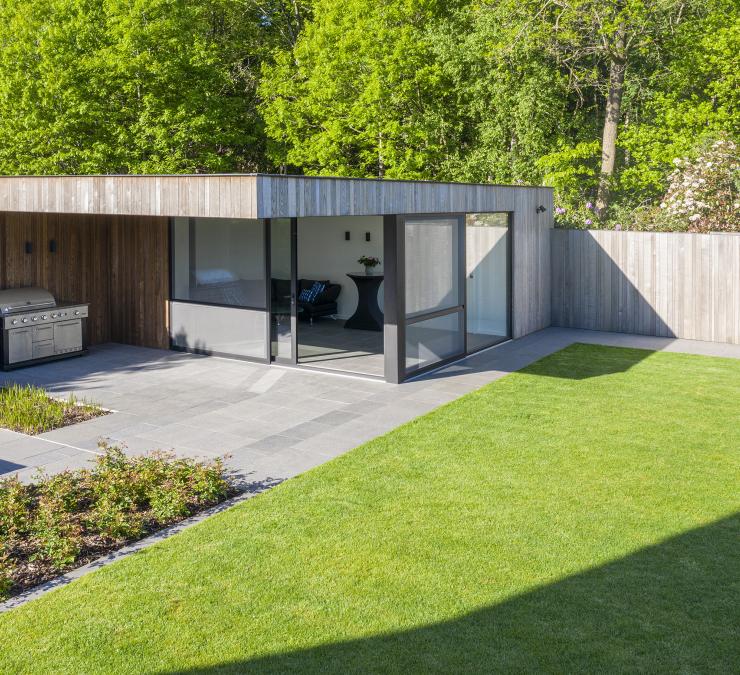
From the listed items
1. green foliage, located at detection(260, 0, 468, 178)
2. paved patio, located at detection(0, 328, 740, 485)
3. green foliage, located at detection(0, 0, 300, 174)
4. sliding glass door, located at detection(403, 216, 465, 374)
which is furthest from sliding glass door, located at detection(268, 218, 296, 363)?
green foliage, located at detection(260, 0, 468, 178)

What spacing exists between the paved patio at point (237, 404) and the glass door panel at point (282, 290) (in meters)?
0.39

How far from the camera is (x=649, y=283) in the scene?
14.6 m

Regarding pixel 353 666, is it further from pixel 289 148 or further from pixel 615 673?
pixel 289 148

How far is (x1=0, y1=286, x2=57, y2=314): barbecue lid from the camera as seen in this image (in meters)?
11.7

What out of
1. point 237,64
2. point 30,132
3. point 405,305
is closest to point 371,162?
point 237,64

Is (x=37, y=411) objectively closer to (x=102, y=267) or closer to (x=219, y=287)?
(x=219, y=287)

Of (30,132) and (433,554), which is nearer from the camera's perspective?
(433,554)

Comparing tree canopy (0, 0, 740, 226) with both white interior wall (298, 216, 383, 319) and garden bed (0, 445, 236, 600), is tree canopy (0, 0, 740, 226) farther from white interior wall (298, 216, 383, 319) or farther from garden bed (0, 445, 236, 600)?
garden bed (0, 445, 236, 600)

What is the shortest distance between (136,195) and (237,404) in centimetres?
263

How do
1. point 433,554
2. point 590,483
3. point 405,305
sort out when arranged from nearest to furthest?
1. point 433,554
2. point 590,483
3. point 405,305

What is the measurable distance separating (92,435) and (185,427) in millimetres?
921

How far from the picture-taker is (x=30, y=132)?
24.5 meters

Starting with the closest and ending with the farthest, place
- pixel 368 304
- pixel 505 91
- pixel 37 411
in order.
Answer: pixel 37 411
pixel 368 304
pixel 505 91

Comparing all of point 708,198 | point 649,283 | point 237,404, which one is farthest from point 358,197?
point 708,198
